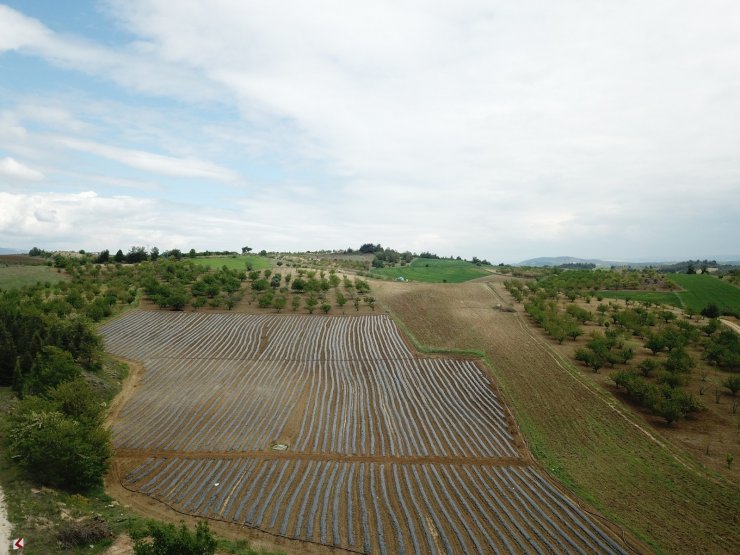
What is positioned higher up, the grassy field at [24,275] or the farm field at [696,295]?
the grassy field at [24,275]

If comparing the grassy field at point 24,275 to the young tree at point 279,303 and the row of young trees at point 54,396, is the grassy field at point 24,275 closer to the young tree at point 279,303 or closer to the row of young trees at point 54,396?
the row of young trees at point 54,396

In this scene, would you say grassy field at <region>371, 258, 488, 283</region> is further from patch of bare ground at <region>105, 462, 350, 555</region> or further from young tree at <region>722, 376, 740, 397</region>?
patch of bare ground at <region>105, 462, 350, 555</region>

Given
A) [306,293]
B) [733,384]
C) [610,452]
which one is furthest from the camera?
[306,293]

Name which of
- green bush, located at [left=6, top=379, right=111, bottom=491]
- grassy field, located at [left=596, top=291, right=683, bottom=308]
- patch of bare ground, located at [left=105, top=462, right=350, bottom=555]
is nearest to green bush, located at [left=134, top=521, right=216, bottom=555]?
patch of bare ground, located at [left=105, top=462, right=350, bottom=555]

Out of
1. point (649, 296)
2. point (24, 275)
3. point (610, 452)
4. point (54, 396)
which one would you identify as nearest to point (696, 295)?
point (649, 296)

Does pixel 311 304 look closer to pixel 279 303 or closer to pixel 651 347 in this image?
pixel 279 303

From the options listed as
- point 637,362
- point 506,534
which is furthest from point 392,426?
point 637,362

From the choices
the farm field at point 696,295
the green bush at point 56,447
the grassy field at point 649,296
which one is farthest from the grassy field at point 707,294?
the green bush at point 56,447
